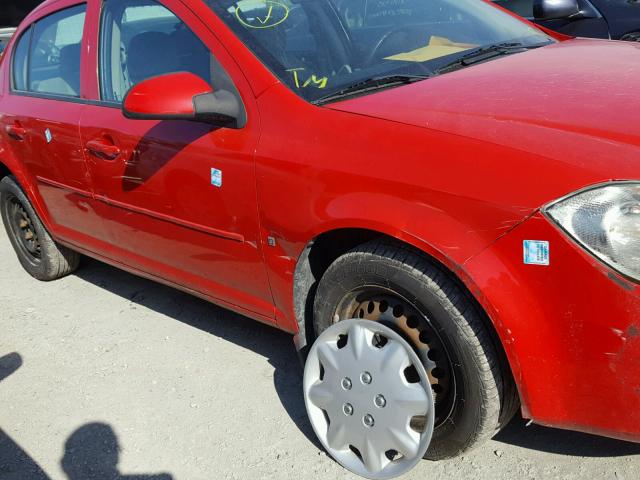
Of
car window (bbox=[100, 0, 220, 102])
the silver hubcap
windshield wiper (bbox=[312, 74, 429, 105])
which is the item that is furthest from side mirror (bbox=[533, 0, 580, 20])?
the silver hubcap

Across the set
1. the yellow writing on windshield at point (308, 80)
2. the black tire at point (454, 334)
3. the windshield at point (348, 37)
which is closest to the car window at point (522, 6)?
the windshield at point (348, 37)

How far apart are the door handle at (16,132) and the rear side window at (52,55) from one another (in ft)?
0.73

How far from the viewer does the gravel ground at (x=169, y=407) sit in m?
2.56

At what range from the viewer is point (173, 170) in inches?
112

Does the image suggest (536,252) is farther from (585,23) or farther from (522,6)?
(522,6)

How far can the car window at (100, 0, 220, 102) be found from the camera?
2.84 m

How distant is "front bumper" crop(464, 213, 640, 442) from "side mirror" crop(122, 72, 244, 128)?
108cm

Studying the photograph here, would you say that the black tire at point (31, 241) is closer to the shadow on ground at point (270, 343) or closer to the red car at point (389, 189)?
the shadow on ground at point (270, 343)

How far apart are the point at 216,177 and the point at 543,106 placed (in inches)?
45.6

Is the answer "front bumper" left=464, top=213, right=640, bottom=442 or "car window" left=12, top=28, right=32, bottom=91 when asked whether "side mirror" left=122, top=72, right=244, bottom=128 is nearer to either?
"front bumper" left=464, top=213, right=640, bottom=442

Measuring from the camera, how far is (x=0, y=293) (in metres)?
4.50

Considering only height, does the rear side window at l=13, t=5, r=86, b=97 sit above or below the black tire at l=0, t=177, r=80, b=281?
above

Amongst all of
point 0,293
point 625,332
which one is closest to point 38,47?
point 0,293

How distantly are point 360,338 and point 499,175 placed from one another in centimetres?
72
